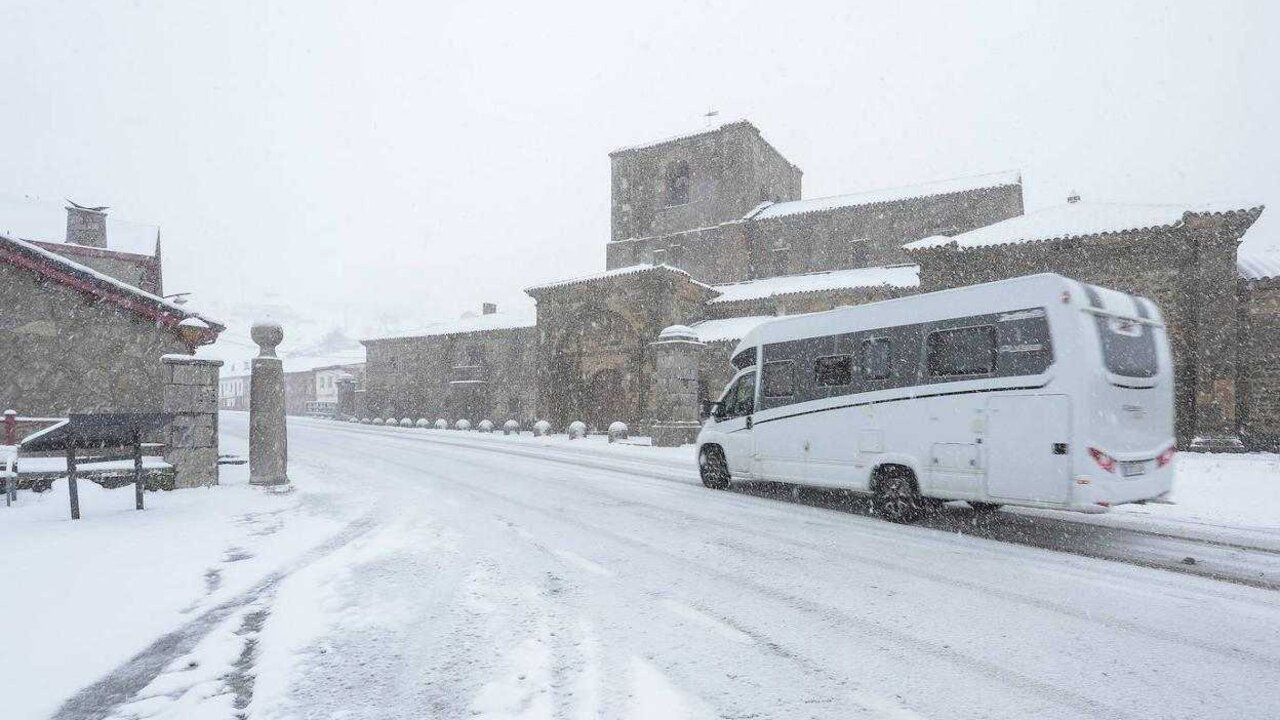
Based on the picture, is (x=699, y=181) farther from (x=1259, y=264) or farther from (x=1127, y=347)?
(x=1127, y=347)

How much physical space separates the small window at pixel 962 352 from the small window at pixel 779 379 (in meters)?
2.17

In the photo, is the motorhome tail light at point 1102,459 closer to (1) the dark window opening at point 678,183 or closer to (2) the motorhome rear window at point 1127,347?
(2) the motorhome rear window at point 1127,347

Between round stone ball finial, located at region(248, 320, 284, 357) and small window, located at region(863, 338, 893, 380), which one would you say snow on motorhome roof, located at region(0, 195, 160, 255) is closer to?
round stone ball finial, located at region(248, 320, 284, 357)

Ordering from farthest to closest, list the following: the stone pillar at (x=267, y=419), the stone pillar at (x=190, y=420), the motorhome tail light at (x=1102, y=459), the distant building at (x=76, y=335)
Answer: the distant building at (x=76, y=335) < the stone pillar at (x=267, y=419) < the stone pillar at (x=190, y=420) < the motorhome tail light at (x=1102, y=459)

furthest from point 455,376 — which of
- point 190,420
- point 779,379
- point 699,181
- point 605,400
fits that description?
point 779,379

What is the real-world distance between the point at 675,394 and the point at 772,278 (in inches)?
526

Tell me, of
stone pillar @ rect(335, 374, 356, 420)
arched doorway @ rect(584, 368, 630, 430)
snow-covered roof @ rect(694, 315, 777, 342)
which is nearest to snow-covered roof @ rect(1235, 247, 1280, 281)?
snow-covered roof @ rect(694, 315, 777, 342)

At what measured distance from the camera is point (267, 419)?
929 centimetres

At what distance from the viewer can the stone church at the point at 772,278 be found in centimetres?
1580

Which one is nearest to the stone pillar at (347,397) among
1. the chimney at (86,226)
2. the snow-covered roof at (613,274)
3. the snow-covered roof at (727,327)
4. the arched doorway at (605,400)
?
the chimney at (86,226)

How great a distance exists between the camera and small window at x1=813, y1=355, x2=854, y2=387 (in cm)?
827

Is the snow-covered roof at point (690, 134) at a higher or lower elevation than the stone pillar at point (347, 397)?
higher

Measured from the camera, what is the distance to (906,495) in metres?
7.40

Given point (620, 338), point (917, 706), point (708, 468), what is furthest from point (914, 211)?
point (917, 706)
